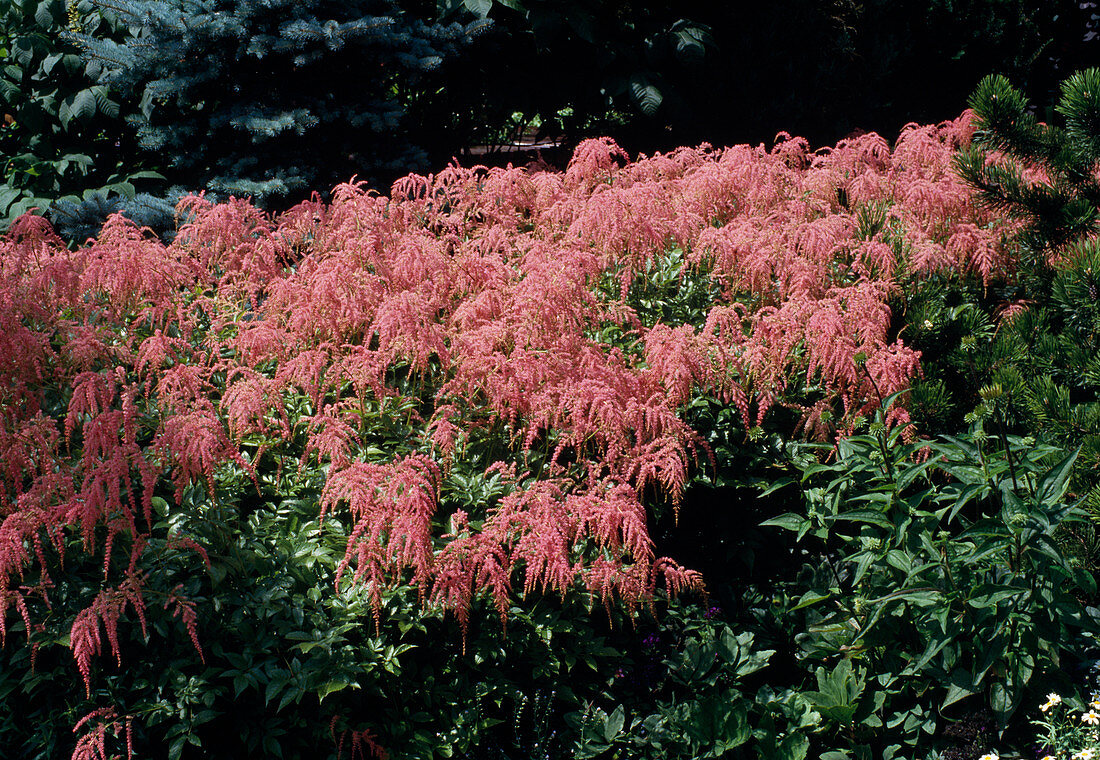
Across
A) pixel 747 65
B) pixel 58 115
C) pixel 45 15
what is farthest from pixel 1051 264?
pixel 45 15

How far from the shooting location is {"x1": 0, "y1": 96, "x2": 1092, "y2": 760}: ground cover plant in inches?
97.6

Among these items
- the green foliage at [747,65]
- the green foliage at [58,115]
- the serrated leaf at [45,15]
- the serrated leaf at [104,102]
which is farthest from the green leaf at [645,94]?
the serrated leaf at [45,15]

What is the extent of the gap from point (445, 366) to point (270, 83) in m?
3.76

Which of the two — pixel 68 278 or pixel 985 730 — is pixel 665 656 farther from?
pixel 68 278

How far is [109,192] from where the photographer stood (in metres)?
5.96

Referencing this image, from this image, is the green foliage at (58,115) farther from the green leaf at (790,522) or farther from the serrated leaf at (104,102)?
the green leaf at (790,522)

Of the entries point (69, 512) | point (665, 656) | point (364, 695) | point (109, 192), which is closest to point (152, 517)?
point (69, 512)

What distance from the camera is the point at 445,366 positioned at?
3.19 meters

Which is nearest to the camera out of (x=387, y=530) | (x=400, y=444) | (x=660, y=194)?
(x=387, y=530)

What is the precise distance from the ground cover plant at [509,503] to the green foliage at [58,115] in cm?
249

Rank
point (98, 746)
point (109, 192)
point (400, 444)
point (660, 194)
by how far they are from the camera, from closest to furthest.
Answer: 1. point (98, 746)
2. point (400, 444)
3. point (660, 194)
4. point (109, 192)

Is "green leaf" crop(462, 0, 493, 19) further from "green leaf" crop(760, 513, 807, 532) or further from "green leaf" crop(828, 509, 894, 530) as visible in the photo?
"green leaf" crop(828, 509, 894, 530)

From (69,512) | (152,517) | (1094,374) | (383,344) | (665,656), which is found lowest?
(665,656)

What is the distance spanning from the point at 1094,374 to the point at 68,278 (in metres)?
3.83
